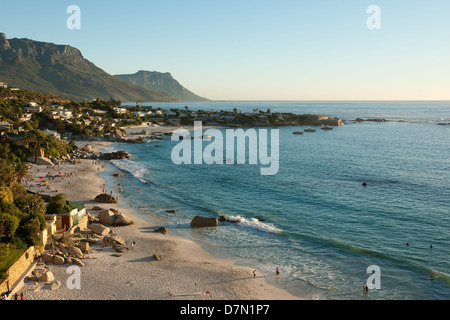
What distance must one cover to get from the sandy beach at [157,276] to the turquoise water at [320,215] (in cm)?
185

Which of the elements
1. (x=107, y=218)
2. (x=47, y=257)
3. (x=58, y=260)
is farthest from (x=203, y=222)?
(x=47, y=257)

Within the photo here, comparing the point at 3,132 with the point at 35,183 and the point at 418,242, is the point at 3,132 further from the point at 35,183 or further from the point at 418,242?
the point at 418,242

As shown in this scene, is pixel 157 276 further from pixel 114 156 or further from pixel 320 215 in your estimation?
A: pixel 114 156

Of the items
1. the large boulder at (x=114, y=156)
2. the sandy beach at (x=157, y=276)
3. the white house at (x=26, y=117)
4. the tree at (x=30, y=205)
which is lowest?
the sandy beach at (x=157, y=276)

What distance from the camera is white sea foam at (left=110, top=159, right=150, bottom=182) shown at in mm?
61784

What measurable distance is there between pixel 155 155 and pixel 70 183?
3170cm

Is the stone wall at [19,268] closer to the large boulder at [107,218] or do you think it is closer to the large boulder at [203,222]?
the large boulder at [107,218]

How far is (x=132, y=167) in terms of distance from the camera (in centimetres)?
6819

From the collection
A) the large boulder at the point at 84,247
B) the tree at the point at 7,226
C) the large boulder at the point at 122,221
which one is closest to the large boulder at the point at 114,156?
the large boulder at the point at 122,221

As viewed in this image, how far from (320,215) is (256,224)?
7.98 metres

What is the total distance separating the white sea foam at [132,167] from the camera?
61.8 metres

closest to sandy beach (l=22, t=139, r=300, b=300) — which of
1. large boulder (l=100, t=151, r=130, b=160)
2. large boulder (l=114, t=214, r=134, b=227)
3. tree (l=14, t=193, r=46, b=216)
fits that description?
large boulder (l=114, t=214, r=134, b=227)
